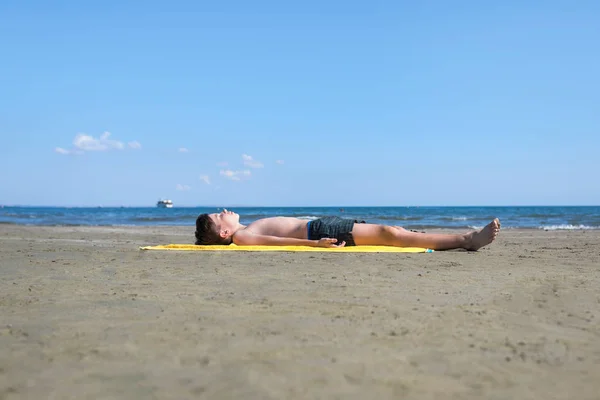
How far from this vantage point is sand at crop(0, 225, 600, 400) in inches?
72.9

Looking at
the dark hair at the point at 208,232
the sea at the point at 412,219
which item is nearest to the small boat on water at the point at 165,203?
the sea at the point at 412,219

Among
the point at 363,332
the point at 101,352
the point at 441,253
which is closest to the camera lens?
the point at 101,352

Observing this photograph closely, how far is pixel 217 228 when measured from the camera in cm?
700

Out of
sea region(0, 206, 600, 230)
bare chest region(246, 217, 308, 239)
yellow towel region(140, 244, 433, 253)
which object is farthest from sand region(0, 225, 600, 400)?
sea region(0, 206, 600, 230)

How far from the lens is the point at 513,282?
12.9 feet

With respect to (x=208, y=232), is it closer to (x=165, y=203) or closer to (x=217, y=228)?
(x=217, y=228)

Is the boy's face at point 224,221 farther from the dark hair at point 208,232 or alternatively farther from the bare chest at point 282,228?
the bare chest at point 282,228

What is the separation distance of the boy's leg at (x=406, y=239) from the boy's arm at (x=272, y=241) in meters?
0.29

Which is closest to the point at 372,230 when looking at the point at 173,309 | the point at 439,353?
the point at 173,309

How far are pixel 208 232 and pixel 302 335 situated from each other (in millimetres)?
4779

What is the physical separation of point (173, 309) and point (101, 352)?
0.81 metres

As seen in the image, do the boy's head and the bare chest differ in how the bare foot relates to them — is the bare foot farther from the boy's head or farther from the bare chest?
the boy's head

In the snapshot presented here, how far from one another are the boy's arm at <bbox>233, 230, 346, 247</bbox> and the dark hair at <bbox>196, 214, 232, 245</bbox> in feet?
0.71

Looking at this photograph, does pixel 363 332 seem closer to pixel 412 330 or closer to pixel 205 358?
pixel 412 330
